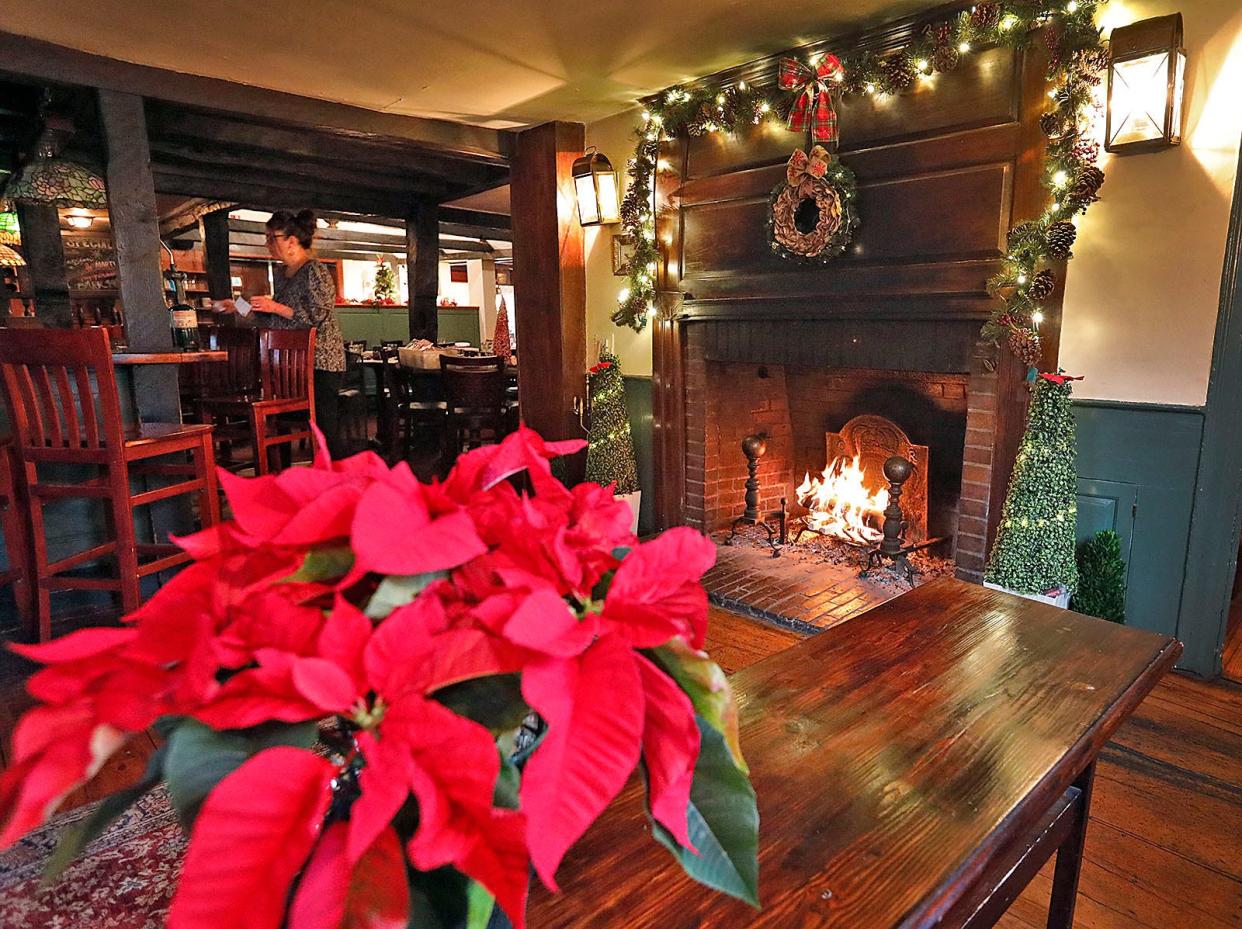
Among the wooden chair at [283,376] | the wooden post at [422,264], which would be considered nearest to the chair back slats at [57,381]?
the wooden chair at [283,376]

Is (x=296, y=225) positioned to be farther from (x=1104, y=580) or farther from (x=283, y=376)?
(x=1104, y=580)

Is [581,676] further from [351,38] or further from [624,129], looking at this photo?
[624,129]

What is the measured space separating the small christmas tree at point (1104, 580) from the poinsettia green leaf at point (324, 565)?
2831 mm

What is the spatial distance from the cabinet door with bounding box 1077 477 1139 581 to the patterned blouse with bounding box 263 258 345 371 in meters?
3.94

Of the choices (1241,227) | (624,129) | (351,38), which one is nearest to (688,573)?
(1241,227)

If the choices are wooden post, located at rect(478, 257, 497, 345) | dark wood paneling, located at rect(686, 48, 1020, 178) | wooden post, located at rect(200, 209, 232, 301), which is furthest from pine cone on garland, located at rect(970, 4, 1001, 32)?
wooden post, located at rect(478, 257, 497, 345)

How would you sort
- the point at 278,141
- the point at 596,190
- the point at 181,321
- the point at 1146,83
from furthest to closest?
the point at 181,321 < the point at 278,141 < the point at 596,190 < the point at 1146,83

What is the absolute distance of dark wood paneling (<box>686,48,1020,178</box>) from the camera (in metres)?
2.69

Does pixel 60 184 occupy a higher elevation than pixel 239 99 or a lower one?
lower

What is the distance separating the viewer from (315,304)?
4484 mm

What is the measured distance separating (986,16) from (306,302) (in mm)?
3702

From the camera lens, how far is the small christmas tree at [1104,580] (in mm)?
2637

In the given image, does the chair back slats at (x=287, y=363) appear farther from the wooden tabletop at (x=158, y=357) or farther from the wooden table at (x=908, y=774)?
the wooden table at (x=908, y=774)

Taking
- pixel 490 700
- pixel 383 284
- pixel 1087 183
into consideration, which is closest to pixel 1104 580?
pixel 1087 183
